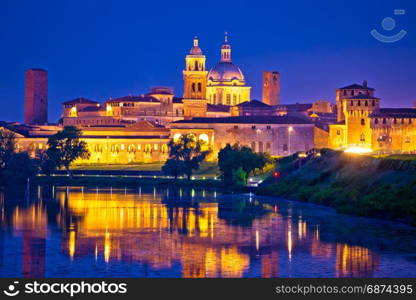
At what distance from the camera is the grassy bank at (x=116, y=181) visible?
85750mm

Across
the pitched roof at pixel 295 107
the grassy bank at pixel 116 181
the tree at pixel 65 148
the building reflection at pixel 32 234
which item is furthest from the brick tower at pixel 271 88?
the building reflection at pixel 32 234

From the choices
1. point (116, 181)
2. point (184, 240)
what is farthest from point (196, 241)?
point (116, 181)

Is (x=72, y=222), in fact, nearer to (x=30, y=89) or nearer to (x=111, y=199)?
(x=111, y=199)

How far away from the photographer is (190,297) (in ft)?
89.0

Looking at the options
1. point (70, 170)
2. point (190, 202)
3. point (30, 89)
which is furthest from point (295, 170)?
point (30, 89)

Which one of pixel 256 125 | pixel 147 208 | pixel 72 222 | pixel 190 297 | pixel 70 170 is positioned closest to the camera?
pixel 190 297

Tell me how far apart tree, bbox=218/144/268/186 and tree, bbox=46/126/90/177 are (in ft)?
65.5

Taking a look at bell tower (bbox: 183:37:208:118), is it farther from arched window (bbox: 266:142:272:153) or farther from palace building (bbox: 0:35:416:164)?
arched window (bbox: 266:142:272:153)

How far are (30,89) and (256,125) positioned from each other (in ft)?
191

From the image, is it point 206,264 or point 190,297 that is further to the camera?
point 206,264

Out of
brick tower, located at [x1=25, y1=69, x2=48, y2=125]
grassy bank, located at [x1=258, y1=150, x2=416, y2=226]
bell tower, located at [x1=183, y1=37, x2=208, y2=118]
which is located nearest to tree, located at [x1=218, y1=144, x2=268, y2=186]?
grassy bank, located at [x1=258, y1=150, x2=416, y2=226]

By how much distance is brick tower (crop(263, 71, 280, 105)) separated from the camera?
171625 mm

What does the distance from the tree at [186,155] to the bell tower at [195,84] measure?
100 ft

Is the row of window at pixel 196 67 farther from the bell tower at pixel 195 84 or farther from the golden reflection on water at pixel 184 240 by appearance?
the golden reflection on water at pixel 184 240
